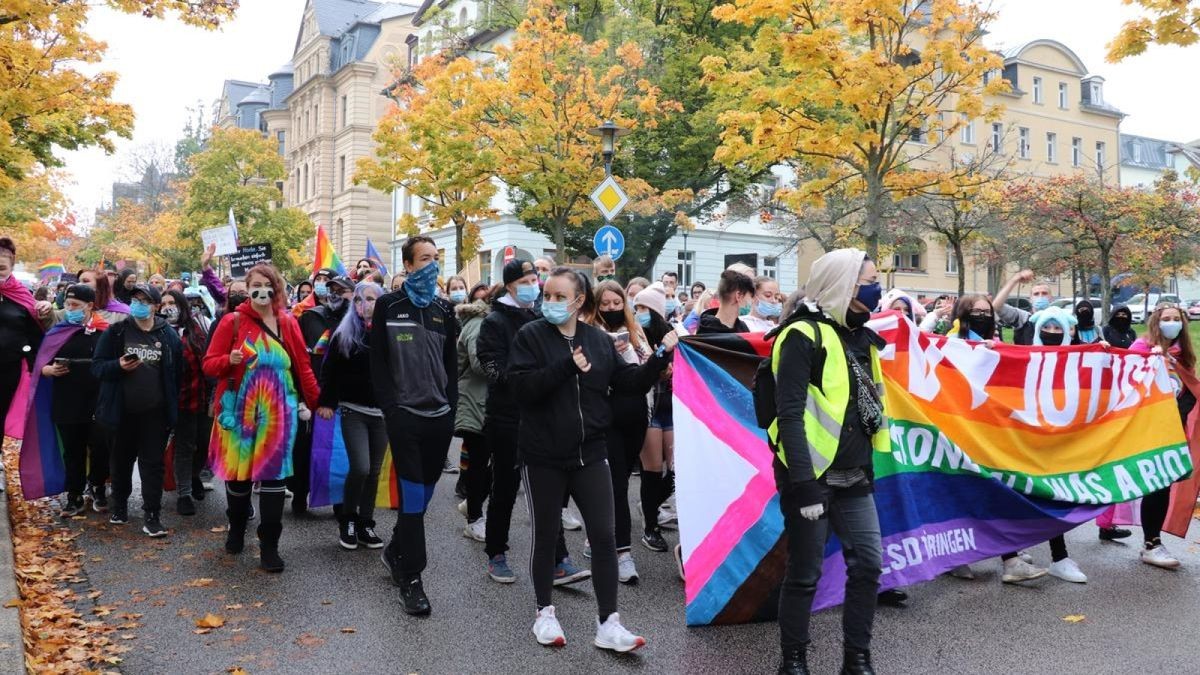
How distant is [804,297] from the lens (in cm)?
489

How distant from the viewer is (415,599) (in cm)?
589

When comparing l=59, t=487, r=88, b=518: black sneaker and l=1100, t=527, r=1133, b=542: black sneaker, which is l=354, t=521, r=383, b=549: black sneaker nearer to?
l=59, t=487, r=88, b=518: black sneaker

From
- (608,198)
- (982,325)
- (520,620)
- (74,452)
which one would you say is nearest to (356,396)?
(520,620)

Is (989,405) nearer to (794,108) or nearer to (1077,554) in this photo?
(1077,554)

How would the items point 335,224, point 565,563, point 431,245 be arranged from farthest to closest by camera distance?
point 335,224 < point 565,563 < point 431,245

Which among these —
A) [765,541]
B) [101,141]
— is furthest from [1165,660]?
[101,141]

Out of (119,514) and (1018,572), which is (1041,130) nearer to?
(1018,572)

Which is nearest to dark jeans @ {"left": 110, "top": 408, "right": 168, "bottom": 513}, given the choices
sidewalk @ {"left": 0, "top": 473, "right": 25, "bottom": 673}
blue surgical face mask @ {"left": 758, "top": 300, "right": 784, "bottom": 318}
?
sidewalk @ {"left": 0, "top": 473, "right": 25, "bottom": 673}

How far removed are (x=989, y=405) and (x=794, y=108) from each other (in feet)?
30.1

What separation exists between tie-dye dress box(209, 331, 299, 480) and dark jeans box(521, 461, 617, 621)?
229 cm

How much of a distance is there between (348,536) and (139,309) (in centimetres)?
246

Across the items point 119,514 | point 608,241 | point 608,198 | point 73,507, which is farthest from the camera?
point 608,198

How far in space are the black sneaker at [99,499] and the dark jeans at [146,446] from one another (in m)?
0.92

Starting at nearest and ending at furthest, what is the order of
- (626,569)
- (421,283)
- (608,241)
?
(421,283) < (626,569) < (608,241)
